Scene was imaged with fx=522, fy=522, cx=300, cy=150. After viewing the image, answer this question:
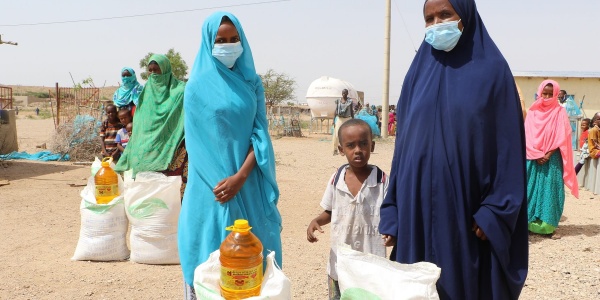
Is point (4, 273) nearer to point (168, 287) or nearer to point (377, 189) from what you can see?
point (168, 287)

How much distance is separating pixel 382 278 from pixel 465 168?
1.71 feet

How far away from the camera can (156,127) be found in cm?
442

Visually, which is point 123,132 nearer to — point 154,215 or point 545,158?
point 154,215

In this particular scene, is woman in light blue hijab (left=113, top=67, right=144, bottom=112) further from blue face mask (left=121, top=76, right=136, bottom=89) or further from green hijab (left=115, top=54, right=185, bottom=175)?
green hijab (left=115, top=54, right=185, bottom=175)

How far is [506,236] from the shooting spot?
78.5 inches

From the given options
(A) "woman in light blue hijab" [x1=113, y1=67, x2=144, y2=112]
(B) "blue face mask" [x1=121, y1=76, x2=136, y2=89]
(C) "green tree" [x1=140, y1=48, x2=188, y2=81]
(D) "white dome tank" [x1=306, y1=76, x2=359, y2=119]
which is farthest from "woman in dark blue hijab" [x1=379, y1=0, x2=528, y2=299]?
(C) "green tree" [x1=140, y1=48, x2=188, y2=81]

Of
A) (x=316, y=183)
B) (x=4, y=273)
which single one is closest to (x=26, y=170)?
(x=316, y=183)

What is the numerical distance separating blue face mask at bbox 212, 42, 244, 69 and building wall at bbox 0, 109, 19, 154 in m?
10.5

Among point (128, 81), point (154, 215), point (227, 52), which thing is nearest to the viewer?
point (227, 52)

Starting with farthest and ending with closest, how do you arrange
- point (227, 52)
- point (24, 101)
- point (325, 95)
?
point (24, 101) → point (325, 95) → point (227, 52)

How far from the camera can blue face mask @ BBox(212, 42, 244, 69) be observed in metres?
2.58

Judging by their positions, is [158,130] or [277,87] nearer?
[158,130]

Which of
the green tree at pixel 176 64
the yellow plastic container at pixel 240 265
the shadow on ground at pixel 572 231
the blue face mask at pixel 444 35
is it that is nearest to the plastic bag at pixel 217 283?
the yellow plastic container at pixel 240 265

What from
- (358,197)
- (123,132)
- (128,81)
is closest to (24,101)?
(128,81)
